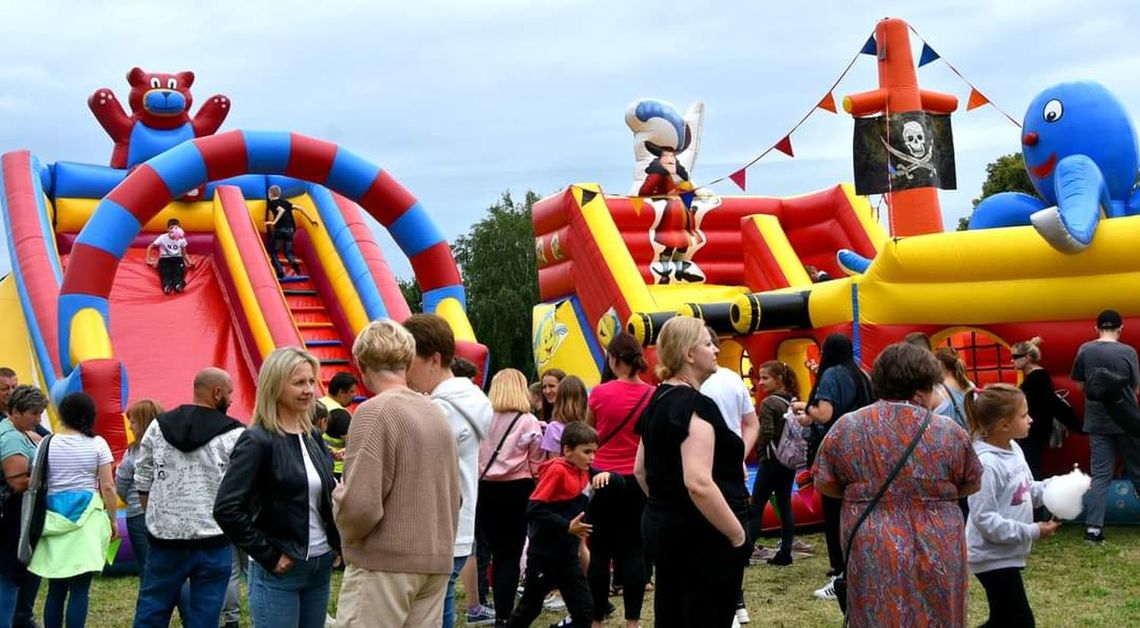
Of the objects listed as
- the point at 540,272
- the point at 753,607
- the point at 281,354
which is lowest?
the point at 753,607

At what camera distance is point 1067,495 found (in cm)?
392

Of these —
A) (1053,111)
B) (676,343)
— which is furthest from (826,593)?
Result: (1053,111)

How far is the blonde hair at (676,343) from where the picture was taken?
400cm

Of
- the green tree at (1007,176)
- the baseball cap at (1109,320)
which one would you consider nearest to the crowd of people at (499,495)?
the baseball cap at (1109,320)

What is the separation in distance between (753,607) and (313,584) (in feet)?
9.60

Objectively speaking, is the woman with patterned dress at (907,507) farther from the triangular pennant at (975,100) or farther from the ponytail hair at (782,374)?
the triangular pennant at (975,100)

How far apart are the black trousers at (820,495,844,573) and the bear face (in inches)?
384

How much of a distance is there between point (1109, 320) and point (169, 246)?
27.5 feet

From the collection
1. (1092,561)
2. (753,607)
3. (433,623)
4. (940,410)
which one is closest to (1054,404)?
(1092,561)

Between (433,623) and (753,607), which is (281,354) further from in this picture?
(753,607)

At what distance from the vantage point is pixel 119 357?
1084 cm

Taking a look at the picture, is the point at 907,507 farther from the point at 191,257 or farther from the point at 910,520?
the point at 191,257

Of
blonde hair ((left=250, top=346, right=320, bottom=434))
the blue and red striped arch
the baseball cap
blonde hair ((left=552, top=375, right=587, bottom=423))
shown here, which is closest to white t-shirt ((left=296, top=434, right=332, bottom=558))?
blonde hair ((left=250, top=346, right=320, bottom=434))

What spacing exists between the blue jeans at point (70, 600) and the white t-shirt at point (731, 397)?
107 inches
